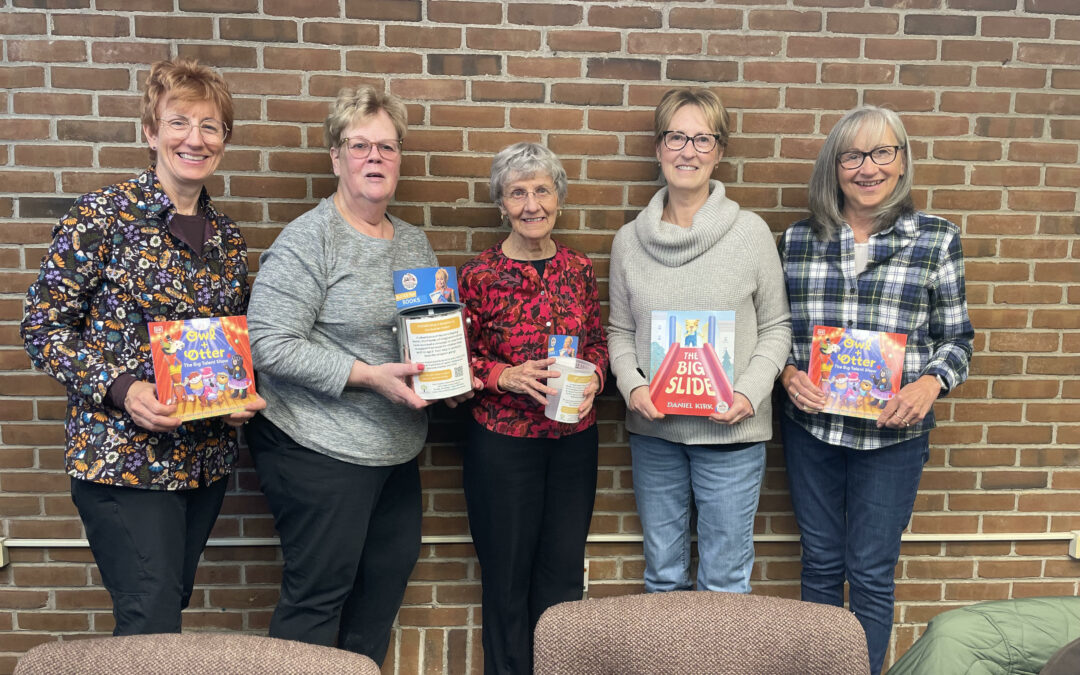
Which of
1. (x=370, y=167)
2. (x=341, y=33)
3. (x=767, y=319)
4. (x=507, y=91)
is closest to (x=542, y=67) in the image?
Result: (x=507, y=91)

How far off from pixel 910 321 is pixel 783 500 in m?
0.91

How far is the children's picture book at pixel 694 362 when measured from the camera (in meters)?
2.16

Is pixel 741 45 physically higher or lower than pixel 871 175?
higher

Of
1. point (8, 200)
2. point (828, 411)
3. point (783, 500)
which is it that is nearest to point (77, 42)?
point (8, 200)

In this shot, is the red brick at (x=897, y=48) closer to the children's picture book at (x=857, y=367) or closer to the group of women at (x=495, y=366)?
the group of women at (x=495, y=366)

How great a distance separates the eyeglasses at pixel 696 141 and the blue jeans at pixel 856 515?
96 centimetres

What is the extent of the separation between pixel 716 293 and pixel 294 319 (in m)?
1.26

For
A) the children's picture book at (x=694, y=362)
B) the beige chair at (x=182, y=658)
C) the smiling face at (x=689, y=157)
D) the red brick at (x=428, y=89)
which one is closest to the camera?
the beige chair at (x=182, y=658)

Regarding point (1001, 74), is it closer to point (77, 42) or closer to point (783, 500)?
point (783, 500)

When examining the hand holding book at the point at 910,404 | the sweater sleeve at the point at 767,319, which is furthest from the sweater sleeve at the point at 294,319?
the hand holding book at the point at 910,404

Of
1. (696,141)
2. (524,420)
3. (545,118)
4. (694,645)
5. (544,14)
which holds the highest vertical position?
(544,14)

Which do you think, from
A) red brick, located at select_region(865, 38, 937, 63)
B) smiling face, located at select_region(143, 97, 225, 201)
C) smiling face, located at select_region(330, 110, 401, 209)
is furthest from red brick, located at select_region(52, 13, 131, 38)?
red brick, located at select_region(865, 38, 937, 63)

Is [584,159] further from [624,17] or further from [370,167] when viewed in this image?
[370,167]

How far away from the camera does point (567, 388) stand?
6.76 feet
